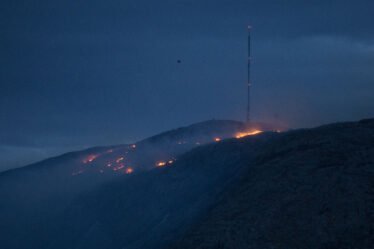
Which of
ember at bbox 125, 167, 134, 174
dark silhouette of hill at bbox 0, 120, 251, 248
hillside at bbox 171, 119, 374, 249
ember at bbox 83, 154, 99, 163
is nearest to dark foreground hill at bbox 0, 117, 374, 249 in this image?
hillside at bbox 171, 119, 374, 249

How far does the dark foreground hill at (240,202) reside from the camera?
114 feet

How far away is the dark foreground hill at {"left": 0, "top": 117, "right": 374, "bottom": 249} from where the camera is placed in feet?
114

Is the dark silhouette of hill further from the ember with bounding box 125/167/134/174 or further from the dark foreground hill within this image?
the dark foreground hill

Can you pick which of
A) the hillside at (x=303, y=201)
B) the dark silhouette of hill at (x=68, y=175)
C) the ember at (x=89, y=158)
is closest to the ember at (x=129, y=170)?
the dark silhouette of hill at (x=68, y=175)

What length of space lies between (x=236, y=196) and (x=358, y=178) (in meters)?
9.08

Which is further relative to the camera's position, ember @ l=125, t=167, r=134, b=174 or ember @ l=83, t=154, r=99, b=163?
ember @ l=83, t=154, r=99, b=163

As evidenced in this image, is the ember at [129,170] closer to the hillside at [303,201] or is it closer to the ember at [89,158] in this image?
the ember at [89,158]

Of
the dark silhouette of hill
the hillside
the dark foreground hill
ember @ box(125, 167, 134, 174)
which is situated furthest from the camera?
ember @ box(125, 167, 134, 174)

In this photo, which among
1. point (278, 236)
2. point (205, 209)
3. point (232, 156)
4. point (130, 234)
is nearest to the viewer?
point (278, 236)

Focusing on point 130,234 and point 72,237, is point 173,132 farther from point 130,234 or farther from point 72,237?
point 130,234

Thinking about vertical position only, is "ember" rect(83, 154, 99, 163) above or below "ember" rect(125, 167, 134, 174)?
below

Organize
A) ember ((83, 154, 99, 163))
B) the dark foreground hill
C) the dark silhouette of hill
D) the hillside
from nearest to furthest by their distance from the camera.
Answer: the hillside
the dark foreground hill
the dark silhouette of hill
ember ((83, 154, 99, 163))

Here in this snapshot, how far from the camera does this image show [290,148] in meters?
48.4

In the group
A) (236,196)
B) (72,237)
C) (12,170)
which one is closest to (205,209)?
(236,196)
